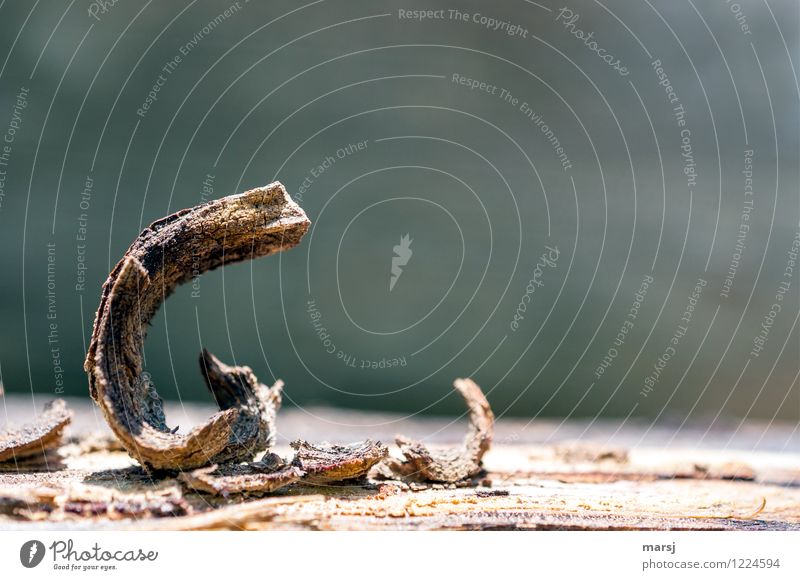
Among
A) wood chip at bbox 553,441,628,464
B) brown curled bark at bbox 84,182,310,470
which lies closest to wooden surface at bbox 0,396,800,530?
wood chip at bbox 553,441,628,464

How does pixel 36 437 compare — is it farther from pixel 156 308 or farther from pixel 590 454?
pixel 590 454

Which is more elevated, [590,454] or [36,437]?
[36,437]

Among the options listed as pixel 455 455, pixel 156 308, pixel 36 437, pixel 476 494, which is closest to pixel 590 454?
pixel 455 455

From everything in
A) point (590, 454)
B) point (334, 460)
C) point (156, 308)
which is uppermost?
point (156, 308)
